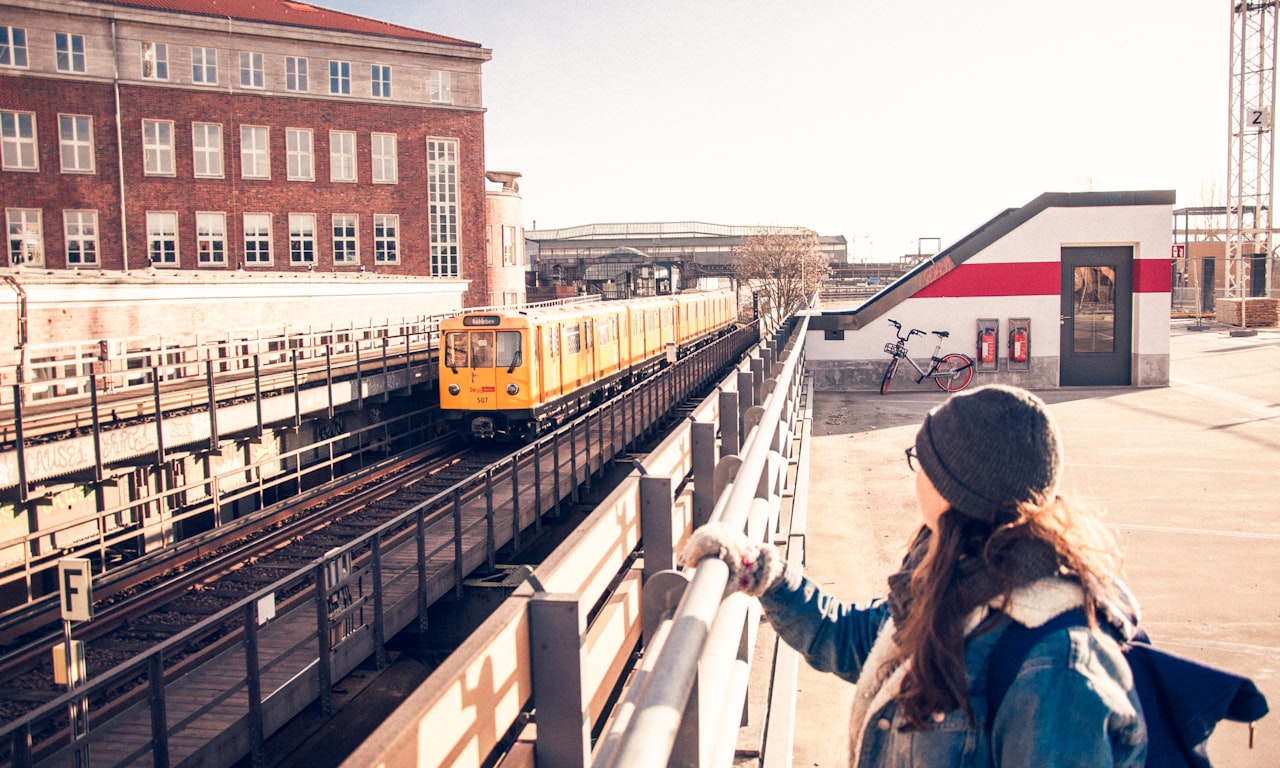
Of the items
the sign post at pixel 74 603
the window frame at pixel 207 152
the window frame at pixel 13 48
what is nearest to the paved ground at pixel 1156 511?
the sign post at pixel 74 603

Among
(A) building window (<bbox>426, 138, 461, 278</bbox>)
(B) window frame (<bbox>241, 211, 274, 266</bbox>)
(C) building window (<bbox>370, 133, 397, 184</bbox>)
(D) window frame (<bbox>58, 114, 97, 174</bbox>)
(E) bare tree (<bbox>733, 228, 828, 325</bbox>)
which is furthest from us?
(E) bare tree (<bbox>733, 228, 828, 325</bbox>)

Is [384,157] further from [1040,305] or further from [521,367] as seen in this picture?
[1040,305]

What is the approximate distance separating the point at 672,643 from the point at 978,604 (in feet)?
1.80

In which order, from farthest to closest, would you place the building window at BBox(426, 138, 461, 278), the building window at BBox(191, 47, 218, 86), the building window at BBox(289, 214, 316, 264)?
the building window at BBox(426, 138, 461, 278) → the building window at BBox(289, 214, 316, 264) → the building window at BBox(191, 47, 218, 86)

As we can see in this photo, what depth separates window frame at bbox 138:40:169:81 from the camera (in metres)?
43.4

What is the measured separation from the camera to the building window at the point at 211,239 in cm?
4466

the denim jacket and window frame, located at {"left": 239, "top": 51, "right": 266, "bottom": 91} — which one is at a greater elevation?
window frame, located at {"left": 239, "top": 51, "right": 266, "bottom": 91}

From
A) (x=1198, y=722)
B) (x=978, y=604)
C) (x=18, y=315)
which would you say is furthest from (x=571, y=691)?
(x=18, y=315)

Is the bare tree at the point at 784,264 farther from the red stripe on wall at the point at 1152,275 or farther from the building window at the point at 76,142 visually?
the building window at the point at 76,142

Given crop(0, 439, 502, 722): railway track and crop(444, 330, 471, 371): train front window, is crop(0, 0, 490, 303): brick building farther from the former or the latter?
crop(0, 439, 502, 722): railway track

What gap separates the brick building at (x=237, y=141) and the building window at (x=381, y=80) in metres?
0.07

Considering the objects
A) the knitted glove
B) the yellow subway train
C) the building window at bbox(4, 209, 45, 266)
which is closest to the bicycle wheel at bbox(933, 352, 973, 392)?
the yellow subway train

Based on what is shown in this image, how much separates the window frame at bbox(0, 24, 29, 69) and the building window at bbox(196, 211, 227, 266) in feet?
28.0

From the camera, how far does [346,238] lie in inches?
1880
